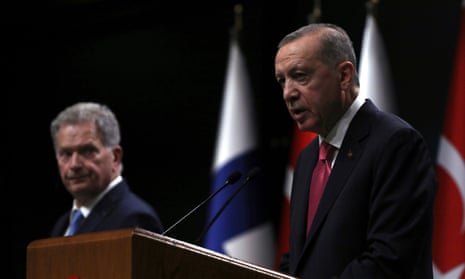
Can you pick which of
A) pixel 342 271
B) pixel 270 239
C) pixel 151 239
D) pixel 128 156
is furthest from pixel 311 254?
pixel 128 156

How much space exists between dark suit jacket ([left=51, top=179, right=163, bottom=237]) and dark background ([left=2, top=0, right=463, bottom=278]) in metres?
1.89

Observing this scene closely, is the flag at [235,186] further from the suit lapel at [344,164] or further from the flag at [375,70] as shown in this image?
the suit lapel at [344,164]

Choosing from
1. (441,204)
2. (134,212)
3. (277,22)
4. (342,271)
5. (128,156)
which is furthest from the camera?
(128,156)

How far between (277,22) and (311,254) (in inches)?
141

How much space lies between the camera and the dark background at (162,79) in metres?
5.68

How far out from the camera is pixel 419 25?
224 inches

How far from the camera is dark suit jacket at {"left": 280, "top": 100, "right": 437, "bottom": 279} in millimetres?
2697

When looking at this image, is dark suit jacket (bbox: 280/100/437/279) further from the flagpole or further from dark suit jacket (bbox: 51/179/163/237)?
the flagpole

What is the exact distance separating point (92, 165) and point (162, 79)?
2408mm

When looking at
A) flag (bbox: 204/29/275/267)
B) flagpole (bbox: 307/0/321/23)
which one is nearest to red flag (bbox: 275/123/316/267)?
flag (bbox: 204/29/275/267)

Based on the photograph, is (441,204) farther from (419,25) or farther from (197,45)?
(197,45)

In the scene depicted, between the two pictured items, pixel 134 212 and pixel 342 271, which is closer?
pixel 342 271

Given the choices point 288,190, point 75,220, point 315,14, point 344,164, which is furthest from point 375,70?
point 344,164

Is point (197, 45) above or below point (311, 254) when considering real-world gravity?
above
